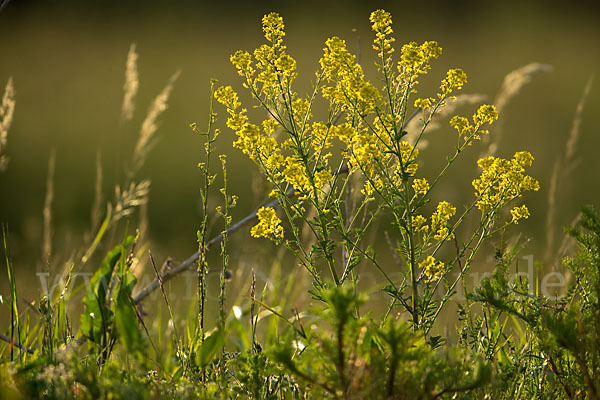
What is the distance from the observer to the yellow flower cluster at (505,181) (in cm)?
142

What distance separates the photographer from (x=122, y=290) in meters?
1.43

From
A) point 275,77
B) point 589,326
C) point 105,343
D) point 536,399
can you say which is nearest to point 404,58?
point 275,77

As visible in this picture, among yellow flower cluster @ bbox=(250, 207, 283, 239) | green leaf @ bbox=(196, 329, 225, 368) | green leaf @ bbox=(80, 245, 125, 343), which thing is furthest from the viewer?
green leaf @ bbox=(80, 245, 125, 343)

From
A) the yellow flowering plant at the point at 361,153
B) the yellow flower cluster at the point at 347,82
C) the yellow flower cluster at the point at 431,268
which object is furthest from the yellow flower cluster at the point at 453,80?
the yellow flower cluster at the point at 431,268

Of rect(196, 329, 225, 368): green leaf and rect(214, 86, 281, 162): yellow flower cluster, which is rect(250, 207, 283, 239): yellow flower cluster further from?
rect(196, 329, 225, 368): green leaf

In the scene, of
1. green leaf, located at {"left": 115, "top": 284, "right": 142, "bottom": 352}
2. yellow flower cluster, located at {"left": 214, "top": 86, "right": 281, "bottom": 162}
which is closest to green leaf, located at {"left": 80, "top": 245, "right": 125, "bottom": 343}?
green leaf, located at {"left": 115, "top": 284, "right": 142, "bottom": 352}

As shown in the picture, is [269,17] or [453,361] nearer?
[453,361]

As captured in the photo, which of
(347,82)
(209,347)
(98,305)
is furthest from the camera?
(98,305)

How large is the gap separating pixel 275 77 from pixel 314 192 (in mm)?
279

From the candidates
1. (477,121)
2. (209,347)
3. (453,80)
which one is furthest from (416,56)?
(209,347)

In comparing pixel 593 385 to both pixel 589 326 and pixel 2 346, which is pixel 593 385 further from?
pixel 2 346

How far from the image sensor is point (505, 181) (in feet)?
4.72

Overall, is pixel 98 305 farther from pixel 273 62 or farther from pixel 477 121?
pixel 477 121

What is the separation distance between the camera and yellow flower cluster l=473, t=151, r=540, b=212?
4.67 ft
